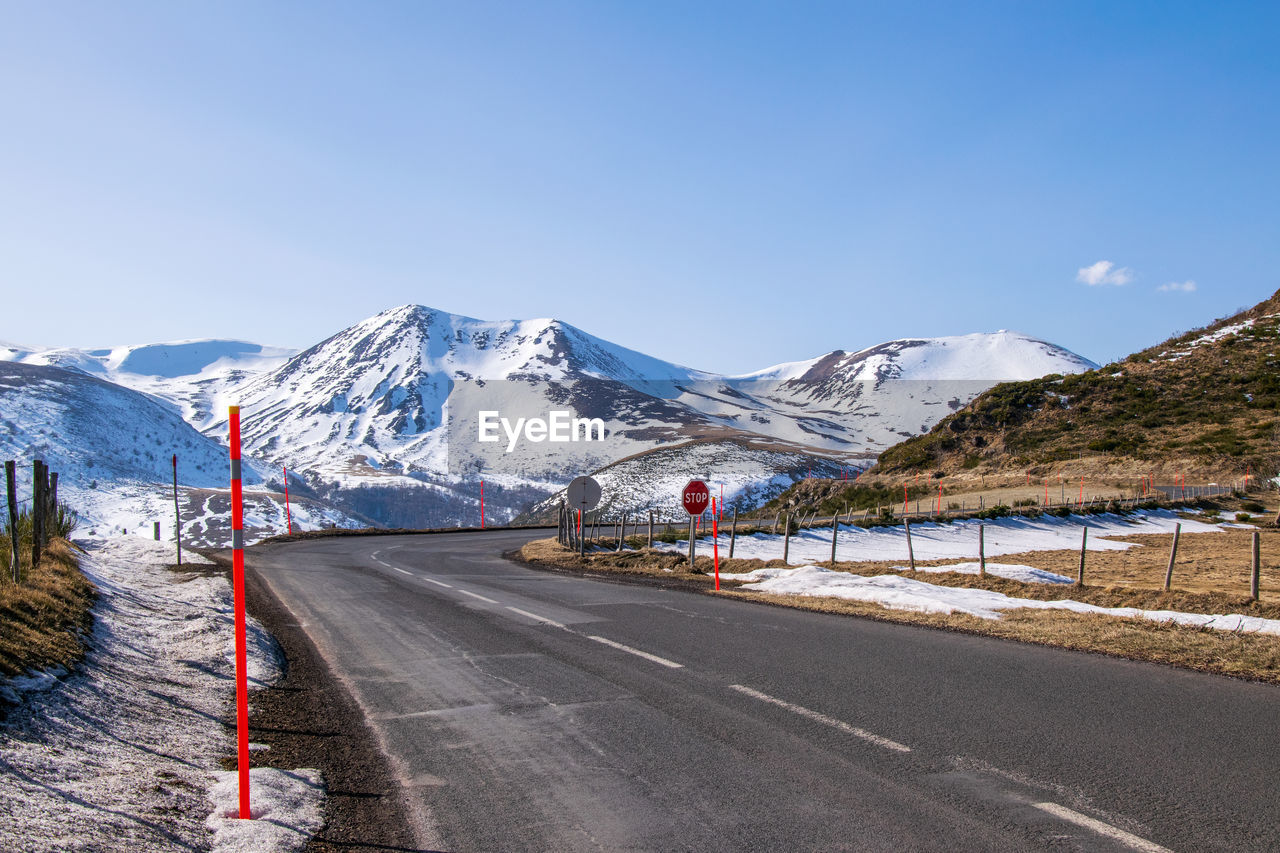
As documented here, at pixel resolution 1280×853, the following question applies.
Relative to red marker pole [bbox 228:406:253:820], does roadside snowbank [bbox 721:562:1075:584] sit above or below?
below

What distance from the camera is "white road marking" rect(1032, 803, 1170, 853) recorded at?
3.94 meters

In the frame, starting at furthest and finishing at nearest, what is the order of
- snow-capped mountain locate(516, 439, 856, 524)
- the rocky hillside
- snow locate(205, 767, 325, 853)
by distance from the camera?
snow-capped mountain locate(516, 439, 856, 524) → the rocky hillside → snow locate(205, 767, 325, 853)

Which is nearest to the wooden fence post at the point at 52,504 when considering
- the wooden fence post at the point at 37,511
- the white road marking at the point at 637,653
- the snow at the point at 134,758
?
the wooden fence post at the point at 37,511

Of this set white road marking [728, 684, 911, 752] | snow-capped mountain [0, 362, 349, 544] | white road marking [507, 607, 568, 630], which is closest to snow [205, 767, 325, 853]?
white road marking [728, 684, 911, 752]

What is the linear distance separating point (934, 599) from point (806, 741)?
25.4ft

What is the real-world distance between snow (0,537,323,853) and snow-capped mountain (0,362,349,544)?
399 feet

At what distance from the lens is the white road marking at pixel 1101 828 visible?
394 centimetres

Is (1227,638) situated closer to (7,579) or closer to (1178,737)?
(1178,737)

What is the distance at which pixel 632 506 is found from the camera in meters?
71.4

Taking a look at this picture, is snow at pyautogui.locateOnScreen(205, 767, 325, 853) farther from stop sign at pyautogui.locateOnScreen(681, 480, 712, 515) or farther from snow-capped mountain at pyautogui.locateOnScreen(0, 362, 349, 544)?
snow-capped mountain at pyautogui.locateOnScreen(0, 362, 349, 544)

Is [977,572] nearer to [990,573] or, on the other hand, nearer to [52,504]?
[990,573]

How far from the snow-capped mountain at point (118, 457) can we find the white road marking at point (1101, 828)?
128438mm

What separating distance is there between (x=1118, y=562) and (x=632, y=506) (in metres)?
51.3

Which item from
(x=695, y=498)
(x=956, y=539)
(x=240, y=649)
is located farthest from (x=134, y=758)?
(x=956, y=539)
